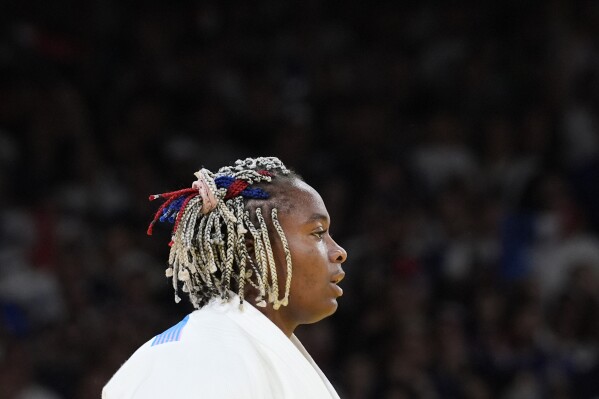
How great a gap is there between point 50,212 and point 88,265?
461mm

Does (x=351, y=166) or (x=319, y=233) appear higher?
(x=351, y=166)

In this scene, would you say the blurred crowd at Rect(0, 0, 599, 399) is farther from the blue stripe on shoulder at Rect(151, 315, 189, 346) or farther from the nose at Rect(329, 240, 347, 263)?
the blue stripe on shoulder at Rect(151, 315, 189, 346)

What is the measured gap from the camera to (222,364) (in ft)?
8.52

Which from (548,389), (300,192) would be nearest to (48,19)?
(548,389)

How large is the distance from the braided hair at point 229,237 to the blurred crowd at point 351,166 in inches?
127

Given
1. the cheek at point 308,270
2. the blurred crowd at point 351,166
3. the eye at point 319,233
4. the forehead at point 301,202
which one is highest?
the blurred crowd at point 351,166

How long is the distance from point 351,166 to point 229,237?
4.57 m

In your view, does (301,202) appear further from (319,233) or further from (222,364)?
(222,364)

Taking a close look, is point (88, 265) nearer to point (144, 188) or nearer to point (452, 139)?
point (144, 188)

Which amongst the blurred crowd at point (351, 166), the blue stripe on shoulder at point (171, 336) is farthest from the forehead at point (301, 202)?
the blurred crowd at point (351, 166)

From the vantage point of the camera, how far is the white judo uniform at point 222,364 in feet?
8.37

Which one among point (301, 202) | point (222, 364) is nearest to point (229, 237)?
point (301, 202)

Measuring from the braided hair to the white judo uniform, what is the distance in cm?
6

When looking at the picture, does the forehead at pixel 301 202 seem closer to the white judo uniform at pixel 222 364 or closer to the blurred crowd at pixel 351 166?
the white judo uniform at pixel 222 364
